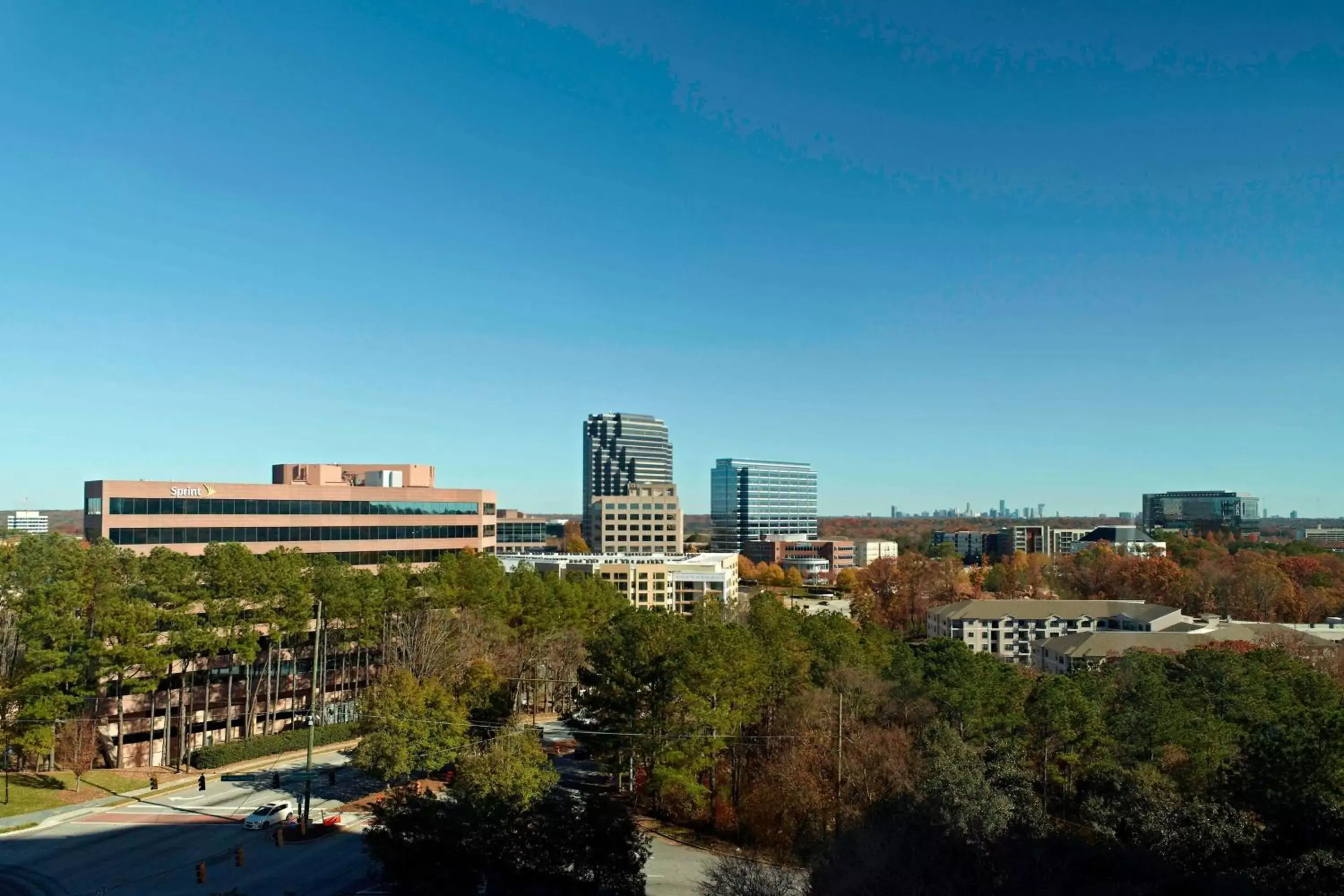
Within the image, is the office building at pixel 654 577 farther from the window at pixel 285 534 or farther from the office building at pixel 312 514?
the window at pixel 285 534

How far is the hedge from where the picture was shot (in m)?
42.6

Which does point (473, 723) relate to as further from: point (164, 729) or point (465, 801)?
point (164, 729)

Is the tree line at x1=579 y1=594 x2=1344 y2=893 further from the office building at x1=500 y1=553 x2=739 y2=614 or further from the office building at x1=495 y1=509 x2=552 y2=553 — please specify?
the office building at x1=495 y1=509 x2=552 y2=553

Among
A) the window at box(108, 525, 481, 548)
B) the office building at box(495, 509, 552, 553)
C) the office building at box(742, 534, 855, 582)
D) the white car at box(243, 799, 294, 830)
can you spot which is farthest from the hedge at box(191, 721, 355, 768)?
the office building at box(742, 534, 855, 582)

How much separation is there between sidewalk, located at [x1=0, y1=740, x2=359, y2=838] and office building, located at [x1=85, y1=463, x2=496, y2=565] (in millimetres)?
16075

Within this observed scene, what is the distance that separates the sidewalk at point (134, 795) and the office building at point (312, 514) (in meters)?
16.1

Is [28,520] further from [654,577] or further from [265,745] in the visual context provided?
[265,745]

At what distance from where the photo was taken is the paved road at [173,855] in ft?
92.3

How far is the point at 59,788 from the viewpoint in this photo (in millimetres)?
38375

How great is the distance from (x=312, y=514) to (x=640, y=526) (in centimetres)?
8479

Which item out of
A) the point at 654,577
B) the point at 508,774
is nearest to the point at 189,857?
the point at 508,774

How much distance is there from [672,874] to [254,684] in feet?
113

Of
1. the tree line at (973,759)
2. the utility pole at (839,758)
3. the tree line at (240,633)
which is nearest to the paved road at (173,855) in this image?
the tree line at (240,633)

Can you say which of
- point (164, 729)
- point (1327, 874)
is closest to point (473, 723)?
point (164, 729)
